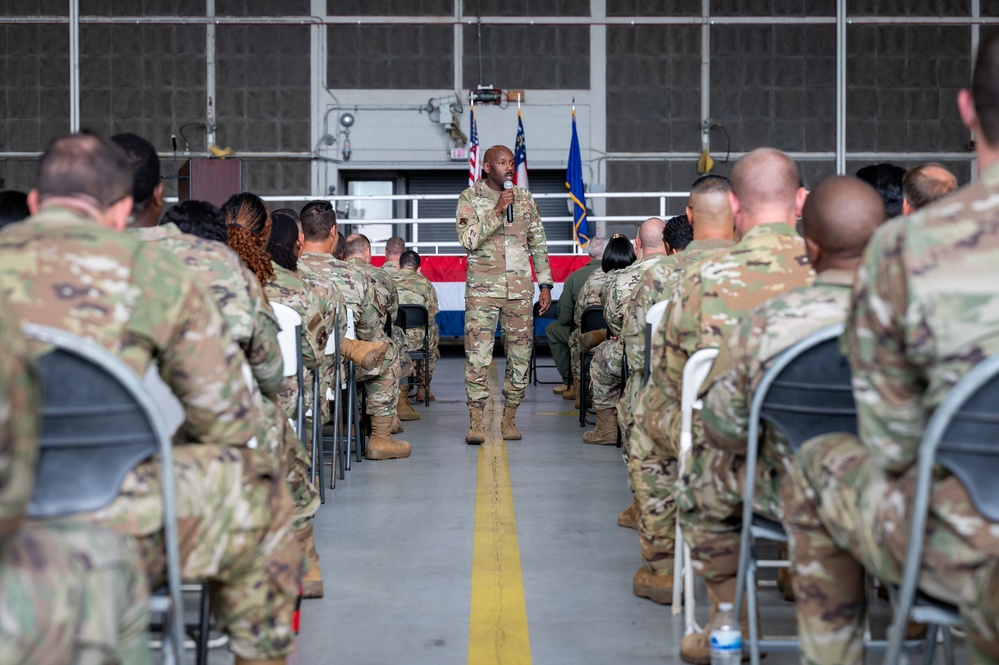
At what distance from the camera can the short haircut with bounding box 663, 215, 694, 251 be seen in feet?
17.7

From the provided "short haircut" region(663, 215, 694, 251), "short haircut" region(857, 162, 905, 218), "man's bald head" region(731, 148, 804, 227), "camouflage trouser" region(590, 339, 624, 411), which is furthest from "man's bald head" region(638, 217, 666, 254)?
"man's bald head" region(731, 148, 804, 227)

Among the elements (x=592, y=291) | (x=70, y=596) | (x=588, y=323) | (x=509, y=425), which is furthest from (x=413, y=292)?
(x=70, y=596)

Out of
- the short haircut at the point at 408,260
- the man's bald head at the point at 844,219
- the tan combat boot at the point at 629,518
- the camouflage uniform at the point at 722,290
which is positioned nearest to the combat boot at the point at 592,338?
the short haircut at the point at 408,260

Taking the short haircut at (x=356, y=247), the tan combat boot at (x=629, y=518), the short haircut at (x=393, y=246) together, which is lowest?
the tan combat boot at (x=629, y=518)

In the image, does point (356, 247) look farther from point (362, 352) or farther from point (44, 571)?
point (44, 571)

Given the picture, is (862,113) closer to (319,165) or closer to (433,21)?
(433,21)

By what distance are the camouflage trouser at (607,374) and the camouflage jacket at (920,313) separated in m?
4.50

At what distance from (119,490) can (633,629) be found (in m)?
1.86

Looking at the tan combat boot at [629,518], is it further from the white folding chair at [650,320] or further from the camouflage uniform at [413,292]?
the camouflage uniform at [413,292]

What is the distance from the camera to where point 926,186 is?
4078 millimetres

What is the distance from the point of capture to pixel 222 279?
2.98 meters

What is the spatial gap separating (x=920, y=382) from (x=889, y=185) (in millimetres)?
3060

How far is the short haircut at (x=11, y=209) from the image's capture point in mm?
4375

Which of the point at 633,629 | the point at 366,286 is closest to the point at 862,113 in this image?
the point at 366,286
